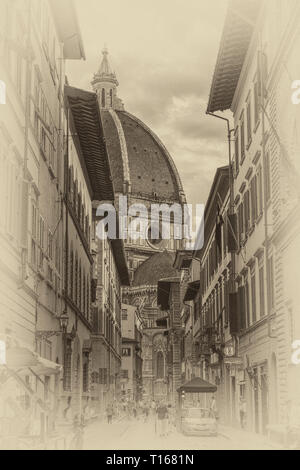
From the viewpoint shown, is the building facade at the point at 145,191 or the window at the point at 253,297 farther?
the building facade at the point at 145,191

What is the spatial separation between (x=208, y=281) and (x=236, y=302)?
18127 millimetres

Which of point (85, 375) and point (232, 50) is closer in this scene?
point (232, 50)

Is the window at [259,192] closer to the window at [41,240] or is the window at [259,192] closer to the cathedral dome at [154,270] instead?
the window at [41,240]

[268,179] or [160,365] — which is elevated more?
[160,365]

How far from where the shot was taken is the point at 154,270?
13912 cm

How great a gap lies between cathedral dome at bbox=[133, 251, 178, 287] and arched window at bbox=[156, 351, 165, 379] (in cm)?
1088

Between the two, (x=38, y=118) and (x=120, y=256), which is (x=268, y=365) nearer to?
(x=38, y=118)

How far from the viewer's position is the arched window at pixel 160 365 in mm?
135500

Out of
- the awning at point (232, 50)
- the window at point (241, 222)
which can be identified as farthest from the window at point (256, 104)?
the window at point (241, 222)

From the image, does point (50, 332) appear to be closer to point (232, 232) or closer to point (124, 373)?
point (232, 232)

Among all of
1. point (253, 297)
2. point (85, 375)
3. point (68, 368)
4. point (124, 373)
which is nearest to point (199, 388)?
point (68, 368)

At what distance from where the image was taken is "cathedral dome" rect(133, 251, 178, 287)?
139 m

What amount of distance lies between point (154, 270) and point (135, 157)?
17.9 metres

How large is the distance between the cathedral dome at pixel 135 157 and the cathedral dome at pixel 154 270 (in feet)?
34.7
